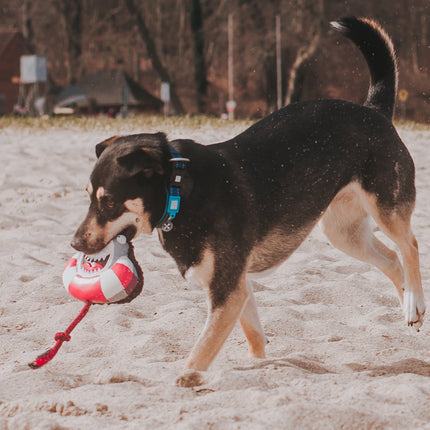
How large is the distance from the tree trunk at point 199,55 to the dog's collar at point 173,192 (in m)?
28.0

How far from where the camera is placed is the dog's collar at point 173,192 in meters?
3.05

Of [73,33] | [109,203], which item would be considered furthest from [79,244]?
[73,33]

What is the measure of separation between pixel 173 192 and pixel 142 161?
0.19 meters

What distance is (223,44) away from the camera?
33875 millimetres

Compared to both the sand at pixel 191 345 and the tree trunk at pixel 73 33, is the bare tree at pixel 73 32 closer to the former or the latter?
the tree trunk at pixel 73 33

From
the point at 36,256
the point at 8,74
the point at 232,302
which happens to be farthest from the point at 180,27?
the point at 232,302

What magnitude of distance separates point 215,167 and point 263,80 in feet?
96.4

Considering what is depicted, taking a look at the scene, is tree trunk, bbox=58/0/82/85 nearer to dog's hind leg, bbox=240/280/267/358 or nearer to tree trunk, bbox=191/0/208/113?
tree trunk, bbox=191/0/208/113

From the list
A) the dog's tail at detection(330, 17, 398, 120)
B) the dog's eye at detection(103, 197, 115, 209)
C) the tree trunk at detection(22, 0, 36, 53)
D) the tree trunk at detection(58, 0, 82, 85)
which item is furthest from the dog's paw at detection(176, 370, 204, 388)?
the tree trunk at detection(22, 0, 36, 53)

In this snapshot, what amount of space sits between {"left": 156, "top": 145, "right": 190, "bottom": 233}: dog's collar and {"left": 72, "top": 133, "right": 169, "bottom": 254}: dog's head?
1.1 inches

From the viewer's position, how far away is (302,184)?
3605 millimetres

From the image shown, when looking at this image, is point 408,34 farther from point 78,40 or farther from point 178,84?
point 78,40

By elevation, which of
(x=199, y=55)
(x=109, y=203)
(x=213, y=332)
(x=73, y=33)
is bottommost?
(x=199, y=55)

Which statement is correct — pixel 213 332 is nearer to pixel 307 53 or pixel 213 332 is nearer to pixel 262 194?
pixel 262 194
